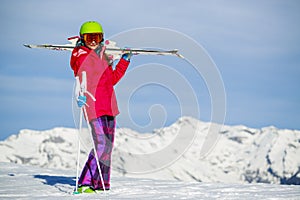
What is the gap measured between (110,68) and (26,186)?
9.57 feet

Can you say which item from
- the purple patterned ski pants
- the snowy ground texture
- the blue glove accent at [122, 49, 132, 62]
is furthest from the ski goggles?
the snowy ground texture

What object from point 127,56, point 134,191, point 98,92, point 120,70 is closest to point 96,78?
point 98,92

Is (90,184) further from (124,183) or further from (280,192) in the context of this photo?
(280,192)

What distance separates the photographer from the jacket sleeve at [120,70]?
1038cm

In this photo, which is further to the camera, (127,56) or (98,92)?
(127,56)

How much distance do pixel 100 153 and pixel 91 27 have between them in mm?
2360

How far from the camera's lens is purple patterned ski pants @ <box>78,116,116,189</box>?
10172 mm

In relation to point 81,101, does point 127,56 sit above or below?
above

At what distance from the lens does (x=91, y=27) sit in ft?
33.4

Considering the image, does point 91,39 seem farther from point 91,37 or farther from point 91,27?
point 91,27

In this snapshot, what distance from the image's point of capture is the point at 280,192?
389 inches

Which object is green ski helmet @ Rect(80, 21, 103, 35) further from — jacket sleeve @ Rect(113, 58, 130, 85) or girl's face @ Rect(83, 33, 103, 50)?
jacket sleeve @ Rect(113, 58, 130, 85)

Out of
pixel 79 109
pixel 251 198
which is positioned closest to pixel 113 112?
pixel 79 109

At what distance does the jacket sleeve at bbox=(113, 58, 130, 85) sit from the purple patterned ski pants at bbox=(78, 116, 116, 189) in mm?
751
